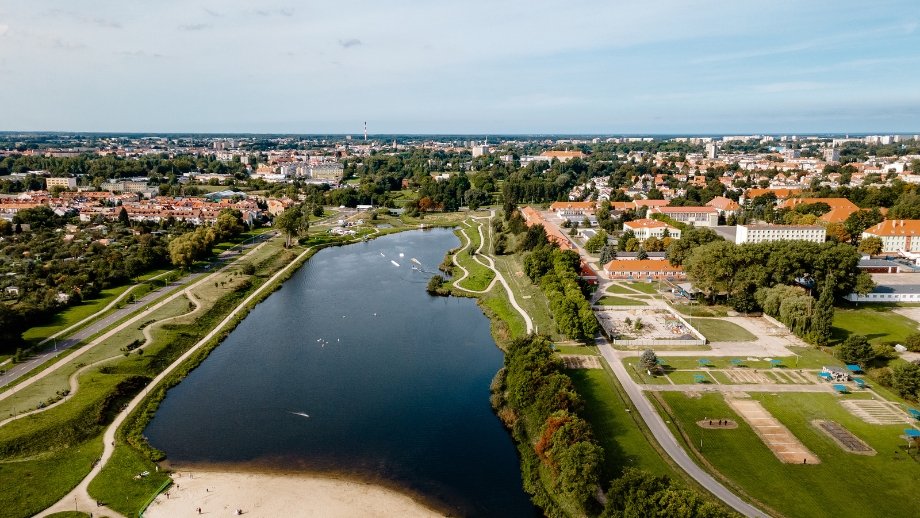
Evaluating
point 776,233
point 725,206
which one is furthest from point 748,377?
point 725,206

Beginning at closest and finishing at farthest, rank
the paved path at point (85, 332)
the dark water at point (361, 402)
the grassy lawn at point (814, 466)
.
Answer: the grassy lawn at point (814, 466) < the dark water at point (361, 402) < the paved path at point (85, 332)

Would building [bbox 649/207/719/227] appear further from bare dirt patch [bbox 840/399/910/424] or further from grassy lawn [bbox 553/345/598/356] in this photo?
bare dirt patch [bbox 840/399/910/424]

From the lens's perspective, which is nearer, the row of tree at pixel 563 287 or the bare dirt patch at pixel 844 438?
the bare dirt patch at pixel 844 438

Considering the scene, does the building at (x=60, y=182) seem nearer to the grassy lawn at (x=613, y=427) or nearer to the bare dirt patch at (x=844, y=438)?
the grassy lawn at (x=613, y=427)

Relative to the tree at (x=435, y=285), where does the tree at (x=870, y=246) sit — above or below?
above

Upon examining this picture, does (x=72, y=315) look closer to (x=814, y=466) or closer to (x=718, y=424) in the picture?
(x=718, y=424)

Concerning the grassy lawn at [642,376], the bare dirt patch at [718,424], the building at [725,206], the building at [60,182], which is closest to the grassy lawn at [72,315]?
the grassy lawn at [642,376]

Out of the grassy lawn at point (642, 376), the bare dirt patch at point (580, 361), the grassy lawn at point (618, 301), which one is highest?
the grassy lawn at point (618, 301)
